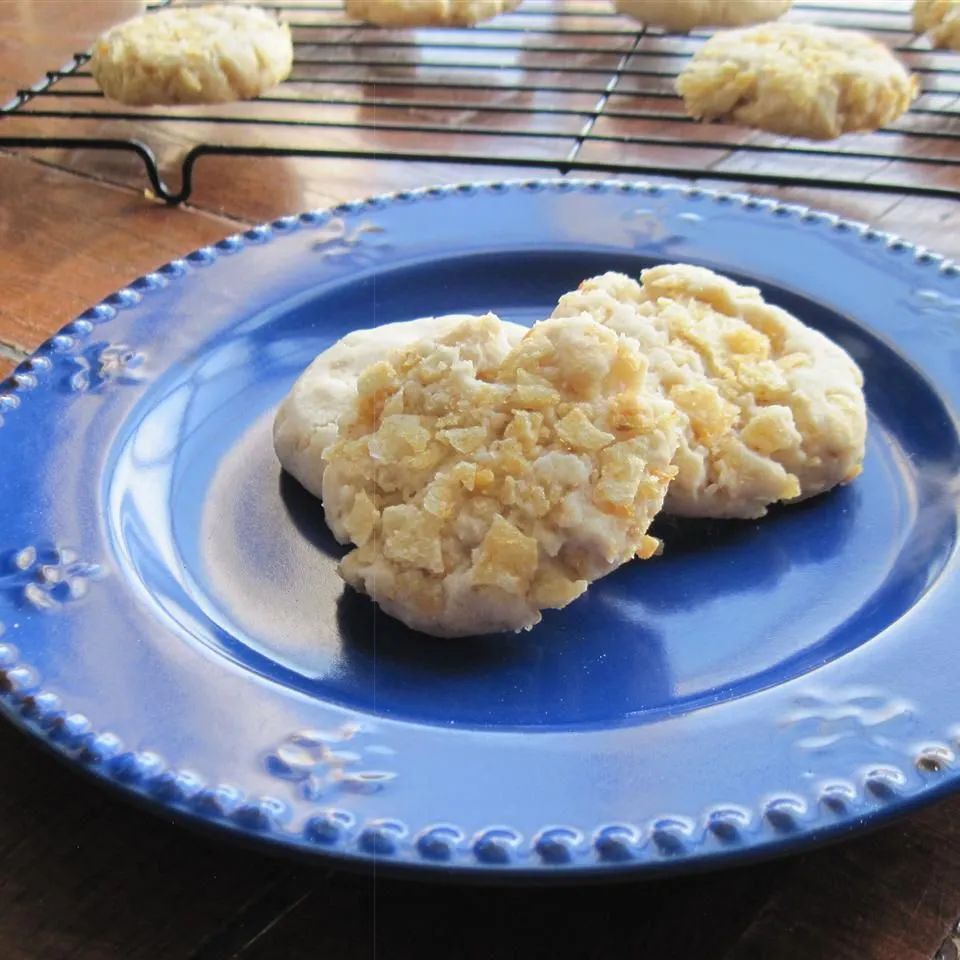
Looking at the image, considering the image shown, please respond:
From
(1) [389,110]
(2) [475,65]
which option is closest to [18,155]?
(1) [389,110]

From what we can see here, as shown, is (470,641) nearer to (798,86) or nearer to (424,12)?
(798,86)

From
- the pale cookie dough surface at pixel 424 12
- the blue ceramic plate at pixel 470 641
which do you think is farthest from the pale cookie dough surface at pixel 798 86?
the pale cookie dough surface at pixel 424 12

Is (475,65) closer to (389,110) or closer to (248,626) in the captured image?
(389,110)

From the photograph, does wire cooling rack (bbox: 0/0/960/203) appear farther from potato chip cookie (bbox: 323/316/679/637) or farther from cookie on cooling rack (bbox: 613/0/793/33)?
potato chip cookie (bbox: 323/316/679/637)

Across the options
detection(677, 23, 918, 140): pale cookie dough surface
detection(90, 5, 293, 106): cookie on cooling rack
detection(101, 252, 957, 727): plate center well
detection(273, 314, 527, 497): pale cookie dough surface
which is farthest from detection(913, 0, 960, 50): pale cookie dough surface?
detection(273, 314, 527, 497): pale cookie dough surface

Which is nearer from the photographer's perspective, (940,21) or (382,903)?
(382,903)

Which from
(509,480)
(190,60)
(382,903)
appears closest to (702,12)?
(190,60)

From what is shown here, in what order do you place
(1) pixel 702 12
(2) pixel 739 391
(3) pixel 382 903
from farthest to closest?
1. (1) pixel 702 12
2. (2) pixel 739 391
3. (3) pixel 382 903
